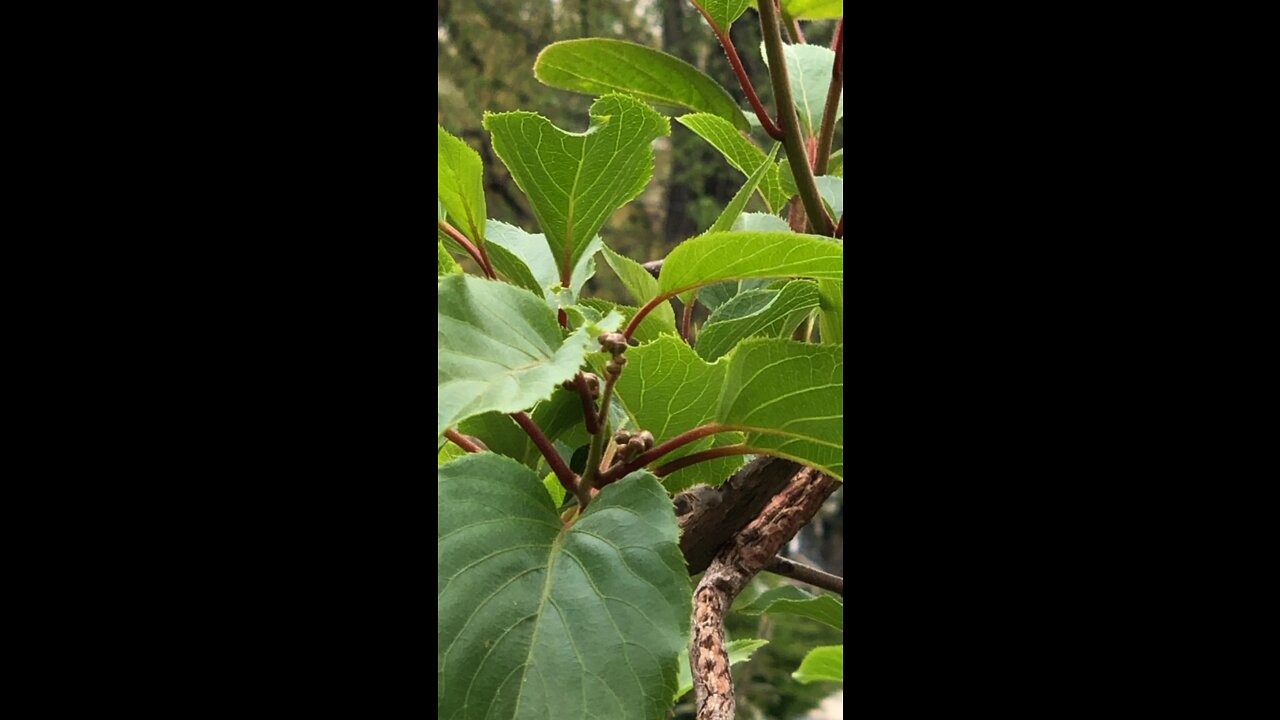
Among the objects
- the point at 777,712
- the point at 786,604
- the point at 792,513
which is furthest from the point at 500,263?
the point at 777,712

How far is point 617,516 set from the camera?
0.98 ft

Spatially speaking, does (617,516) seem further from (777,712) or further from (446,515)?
(777,712)

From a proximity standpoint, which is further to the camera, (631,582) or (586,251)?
(586,251)

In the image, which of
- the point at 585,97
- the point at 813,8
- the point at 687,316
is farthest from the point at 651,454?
the point at 585,97

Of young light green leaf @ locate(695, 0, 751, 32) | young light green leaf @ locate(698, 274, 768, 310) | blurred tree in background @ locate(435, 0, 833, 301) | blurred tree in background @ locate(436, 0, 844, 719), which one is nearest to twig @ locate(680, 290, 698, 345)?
young light green leaf @ locate(698, 274, 768, 310)

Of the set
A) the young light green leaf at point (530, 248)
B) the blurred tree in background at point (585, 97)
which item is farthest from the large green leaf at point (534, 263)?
the blurred tree in background at point (585, 97)

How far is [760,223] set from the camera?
0.44 meters

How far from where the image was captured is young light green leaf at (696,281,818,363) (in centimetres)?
36

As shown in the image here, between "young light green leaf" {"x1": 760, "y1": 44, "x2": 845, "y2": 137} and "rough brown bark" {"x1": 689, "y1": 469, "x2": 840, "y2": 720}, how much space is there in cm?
20

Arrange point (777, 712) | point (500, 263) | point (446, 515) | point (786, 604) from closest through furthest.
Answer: point (446, 515)
point (500, 263)
point (786, 604)
point (777, 712)

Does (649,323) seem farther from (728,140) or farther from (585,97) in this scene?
(585,97)

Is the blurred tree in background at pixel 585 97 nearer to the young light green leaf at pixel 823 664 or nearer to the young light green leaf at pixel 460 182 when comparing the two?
the young light green leaf at pixel 823 664

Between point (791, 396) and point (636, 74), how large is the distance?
0.68 feet

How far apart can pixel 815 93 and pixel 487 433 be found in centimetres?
27
